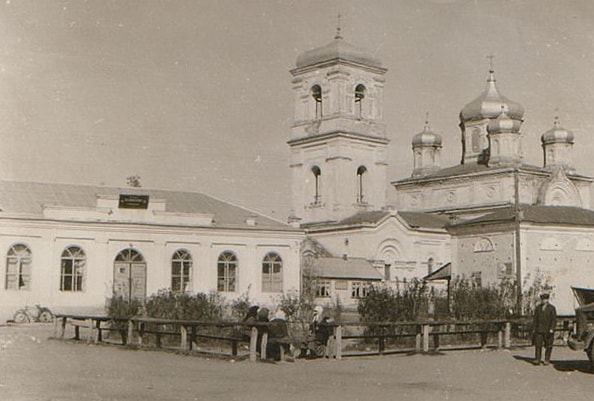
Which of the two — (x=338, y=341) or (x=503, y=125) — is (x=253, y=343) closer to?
(x=338, y=341)

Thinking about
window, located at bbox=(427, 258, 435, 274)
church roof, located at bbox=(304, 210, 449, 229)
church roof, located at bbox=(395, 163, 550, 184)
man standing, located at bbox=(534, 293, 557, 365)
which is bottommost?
man standing, located at bbox=(534, 293, 557, 365)

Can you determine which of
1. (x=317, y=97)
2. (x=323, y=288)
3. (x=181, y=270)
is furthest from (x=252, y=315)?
(x=317, y=97)

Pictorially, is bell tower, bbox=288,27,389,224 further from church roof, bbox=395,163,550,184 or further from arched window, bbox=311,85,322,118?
church roof, bbox=395,163,550,184

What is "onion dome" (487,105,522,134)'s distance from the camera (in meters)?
61.5

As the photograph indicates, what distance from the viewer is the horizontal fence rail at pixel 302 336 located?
17547 millimetres

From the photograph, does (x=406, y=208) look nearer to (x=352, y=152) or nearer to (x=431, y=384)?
(x=352, y=152)

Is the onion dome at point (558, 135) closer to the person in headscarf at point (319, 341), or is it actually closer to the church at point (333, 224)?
the church at point (333, 224)

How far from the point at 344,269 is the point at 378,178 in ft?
33.4

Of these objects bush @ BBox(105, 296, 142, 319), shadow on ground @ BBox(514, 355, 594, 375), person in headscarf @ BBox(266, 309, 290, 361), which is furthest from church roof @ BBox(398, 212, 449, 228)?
person in headscarf @ BBox(266, 309, 290, 361)

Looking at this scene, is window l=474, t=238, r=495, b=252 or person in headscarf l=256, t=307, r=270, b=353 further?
window l=474, t=238, r=495, b=252

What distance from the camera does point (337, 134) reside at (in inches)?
2239

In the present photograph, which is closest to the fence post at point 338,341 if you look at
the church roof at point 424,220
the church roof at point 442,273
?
the church roof at point 442,273

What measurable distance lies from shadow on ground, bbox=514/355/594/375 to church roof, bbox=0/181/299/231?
984 inches

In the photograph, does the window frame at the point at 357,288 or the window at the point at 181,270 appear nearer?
the window at the point at 181,270
